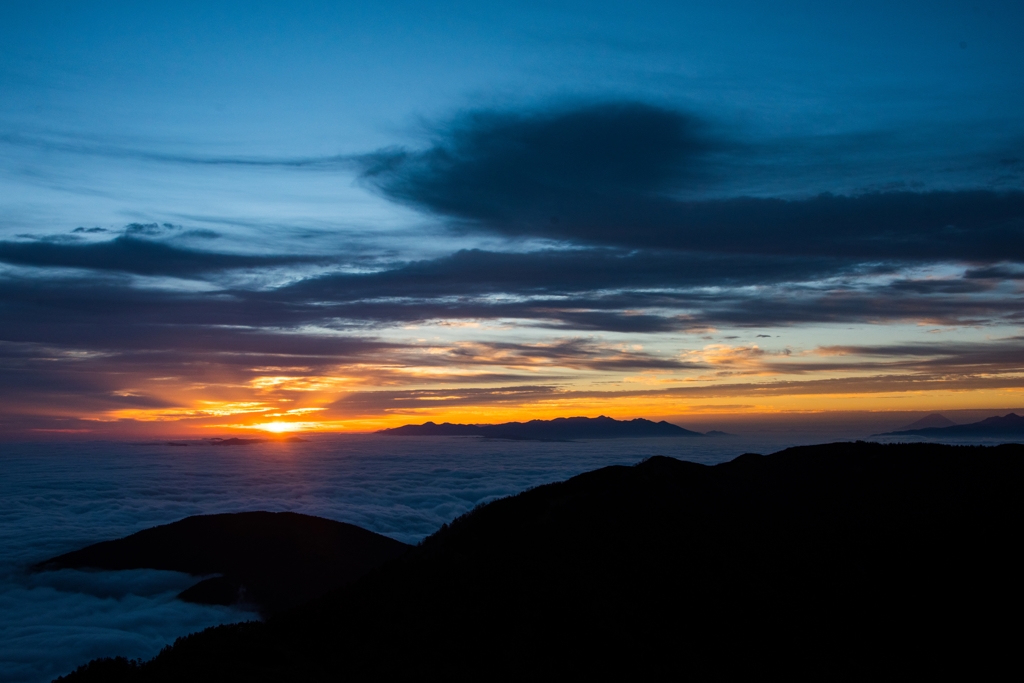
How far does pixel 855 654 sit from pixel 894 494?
27.6ft

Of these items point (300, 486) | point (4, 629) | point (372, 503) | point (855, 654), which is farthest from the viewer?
point (300, 486)

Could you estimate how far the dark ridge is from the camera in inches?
1494

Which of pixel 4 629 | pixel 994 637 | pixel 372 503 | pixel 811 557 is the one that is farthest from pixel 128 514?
pixel 994 637

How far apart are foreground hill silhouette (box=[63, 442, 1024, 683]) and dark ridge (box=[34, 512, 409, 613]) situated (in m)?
21.7

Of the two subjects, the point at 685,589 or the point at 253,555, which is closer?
Answer: the point at 685,589

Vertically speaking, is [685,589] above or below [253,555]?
above

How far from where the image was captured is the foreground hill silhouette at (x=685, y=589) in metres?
13.5

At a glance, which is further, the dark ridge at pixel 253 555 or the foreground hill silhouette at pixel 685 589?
the dark ridge at pixel 253 555

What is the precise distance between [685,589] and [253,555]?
1294 inches

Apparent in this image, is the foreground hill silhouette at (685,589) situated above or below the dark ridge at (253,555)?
above

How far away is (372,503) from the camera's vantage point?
71625mm

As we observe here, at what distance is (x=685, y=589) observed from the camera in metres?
16.3

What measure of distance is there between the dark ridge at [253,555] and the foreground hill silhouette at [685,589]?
2174cm

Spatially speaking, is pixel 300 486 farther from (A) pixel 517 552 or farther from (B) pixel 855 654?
(B) pixel 855 654
